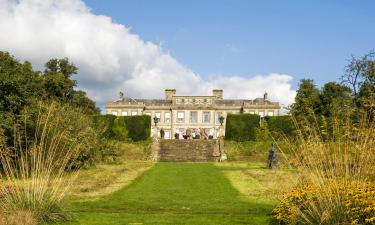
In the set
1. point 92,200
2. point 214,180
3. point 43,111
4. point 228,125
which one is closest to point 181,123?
point 228,125

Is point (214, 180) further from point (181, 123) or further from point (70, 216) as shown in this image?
point (181, 123)

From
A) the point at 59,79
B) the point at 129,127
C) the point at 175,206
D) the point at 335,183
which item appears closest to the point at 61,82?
the point at 59,79

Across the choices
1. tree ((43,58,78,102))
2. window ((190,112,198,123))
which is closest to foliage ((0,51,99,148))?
tree ((43,58,78,102))

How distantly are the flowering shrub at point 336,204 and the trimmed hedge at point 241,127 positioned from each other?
32.5m

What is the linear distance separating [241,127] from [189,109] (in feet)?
97.4

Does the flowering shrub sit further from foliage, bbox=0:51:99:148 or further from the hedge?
the hedge

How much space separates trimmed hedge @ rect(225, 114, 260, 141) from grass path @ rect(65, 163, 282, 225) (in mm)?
24063

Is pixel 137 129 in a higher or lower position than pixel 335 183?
higher

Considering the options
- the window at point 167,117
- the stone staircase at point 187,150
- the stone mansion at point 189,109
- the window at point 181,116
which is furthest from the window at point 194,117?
the stone staircase at point 187,150

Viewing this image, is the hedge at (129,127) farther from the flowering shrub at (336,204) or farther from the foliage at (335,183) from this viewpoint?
the flowering shrub at (336,204)

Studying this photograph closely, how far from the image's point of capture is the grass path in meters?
10.2

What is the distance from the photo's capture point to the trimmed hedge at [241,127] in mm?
41438

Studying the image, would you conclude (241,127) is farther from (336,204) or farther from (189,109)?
(336,204)

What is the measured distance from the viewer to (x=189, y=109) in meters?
70.9
